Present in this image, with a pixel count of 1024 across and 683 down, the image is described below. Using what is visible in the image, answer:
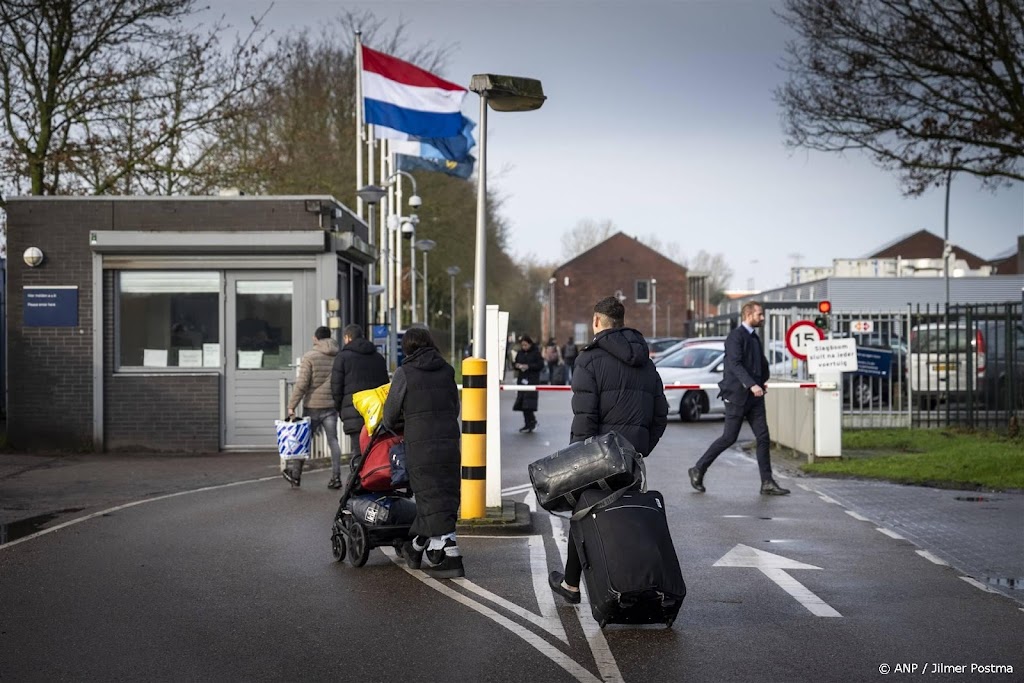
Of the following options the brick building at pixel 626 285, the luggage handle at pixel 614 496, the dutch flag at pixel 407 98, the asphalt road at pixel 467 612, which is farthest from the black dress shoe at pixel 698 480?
the brick building at pixel 626 285

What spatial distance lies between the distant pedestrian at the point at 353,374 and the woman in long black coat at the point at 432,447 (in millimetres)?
4761

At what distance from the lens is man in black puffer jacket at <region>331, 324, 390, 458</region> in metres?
13.5

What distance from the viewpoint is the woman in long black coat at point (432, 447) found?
8609mm

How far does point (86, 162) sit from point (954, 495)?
1781 cm

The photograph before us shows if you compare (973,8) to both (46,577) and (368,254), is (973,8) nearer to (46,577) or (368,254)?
(368,254)

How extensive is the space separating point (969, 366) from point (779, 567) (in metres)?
12.4

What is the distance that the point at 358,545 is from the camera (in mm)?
9062

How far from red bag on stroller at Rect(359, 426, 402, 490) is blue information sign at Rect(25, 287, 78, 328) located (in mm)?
10972

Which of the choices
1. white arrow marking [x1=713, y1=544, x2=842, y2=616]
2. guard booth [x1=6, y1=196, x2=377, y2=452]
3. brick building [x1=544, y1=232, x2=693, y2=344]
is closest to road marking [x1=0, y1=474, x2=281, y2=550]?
guard booth [x1=6, y1=196, x2=377, y2=452]

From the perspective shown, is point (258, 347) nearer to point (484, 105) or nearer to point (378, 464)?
point (484, 105)

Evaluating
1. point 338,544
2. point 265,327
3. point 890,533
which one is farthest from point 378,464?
point 265,327

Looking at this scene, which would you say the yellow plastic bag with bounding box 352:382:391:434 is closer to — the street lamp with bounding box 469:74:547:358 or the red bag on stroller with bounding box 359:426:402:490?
the red bag on stroller with bounding box 359:426:402:490

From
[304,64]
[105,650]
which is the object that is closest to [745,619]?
[105,650]

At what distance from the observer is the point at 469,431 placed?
10414 mm
